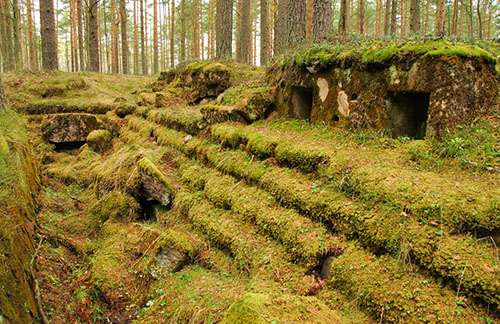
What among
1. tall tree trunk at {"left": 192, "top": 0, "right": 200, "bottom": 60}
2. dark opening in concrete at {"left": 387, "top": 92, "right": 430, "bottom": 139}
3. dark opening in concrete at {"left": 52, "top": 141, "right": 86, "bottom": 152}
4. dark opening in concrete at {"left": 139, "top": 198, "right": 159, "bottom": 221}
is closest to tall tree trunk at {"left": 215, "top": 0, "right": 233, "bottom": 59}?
dark opening in concrete at {"left": 52, "top": 141, "right": 86, "bottom": 152}

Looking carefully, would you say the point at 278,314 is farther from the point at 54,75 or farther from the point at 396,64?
the point at 54,75

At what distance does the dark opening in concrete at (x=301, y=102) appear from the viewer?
18.9 feet

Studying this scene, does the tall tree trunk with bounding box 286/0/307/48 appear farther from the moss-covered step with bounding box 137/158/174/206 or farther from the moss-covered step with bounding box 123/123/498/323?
the moss-covered step with bounding box 123/123/498/323

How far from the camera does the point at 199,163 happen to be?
19.8ft

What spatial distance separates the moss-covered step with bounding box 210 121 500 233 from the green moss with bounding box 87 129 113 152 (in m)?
5.24

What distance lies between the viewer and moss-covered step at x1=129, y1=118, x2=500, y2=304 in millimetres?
2393

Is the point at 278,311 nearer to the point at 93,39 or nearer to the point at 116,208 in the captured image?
the point at 116,208

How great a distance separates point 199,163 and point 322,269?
3.52 m

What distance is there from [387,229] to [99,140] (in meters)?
8.02

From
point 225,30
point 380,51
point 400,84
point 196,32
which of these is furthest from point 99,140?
point 196,32

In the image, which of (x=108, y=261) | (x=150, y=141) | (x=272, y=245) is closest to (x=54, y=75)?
(x=150, y=141)

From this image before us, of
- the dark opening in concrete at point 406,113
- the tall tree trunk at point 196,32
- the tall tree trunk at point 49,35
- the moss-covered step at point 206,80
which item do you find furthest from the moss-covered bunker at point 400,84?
the tall tree trunk at point 196,32

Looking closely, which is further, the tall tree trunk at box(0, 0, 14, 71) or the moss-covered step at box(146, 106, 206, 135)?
the tall tree trunk at box(0, 0, 14, 71)

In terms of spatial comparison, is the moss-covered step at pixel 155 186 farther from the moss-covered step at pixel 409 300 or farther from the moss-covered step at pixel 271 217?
the moss-covered step at pixel 409 300
